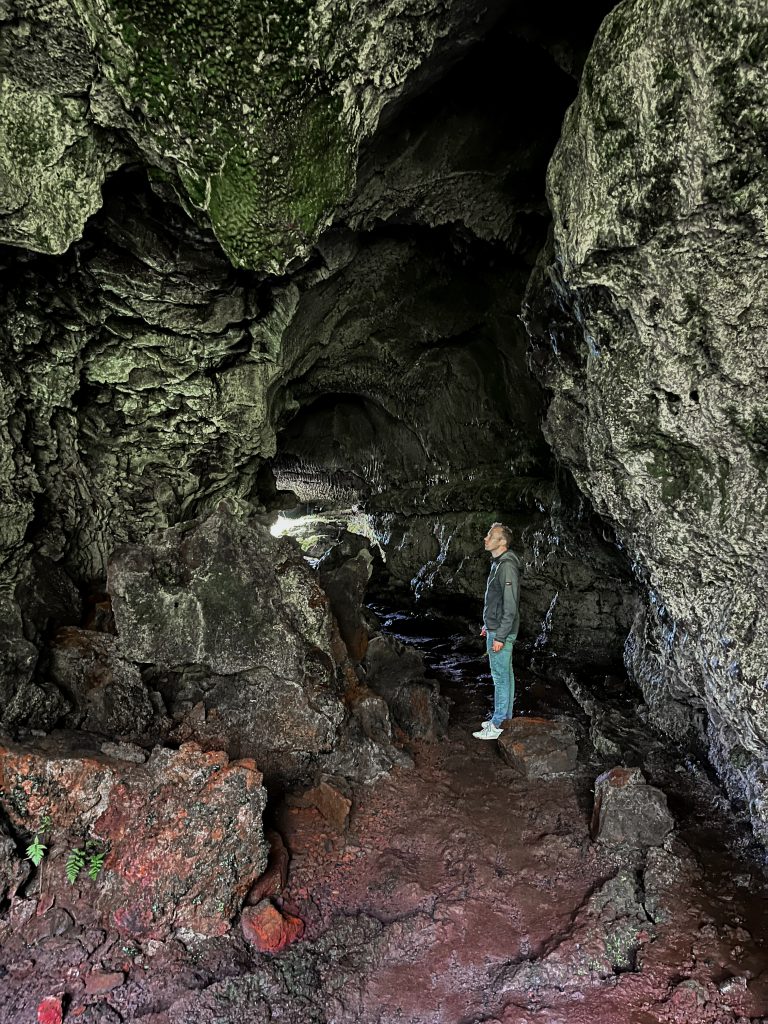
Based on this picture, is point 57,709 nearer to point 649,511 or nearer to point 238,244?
point 238,244

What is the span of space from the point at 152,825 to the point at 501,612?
12.4 ft

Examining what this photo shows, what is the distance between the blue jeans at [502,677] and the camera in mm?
6207

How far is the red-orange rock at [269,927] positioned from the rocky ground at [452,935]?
13mm

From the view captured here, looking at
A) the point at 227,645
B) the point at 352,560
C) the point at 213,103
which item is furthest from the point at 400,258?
the point at 227,645

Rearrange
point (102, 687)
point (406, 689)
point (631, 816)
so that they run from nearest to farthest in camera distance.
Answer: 1. point (631, 816)
2. point (102, 687)
3. point (406, 689)

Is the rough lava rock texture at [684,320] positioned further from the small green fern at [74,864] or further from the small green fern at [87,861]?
the small green fern at [74,864]

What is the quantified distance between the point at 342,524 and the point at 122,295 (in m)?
13.0

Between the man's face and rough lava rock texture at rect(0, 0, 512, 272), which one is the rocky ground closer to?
the man's face

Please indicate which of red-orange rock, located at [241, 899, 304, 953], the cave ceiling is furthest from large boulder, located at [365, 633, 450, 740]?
red-orange rock, located at [241, 899, 304, 953]

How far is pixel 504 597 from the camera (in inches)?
237

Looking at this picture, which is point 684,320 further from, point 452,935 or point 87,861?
point 87,861

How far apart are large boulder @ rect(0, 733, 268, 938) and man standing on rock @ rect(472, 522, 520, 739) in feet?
9.65

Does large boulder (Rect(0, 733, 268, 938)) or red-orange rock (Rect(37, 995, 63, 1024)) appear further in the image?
large boulder (Rect(0, 733, 268, 938))

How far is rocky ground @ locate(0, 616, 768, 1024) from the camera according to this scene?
10.5ft
